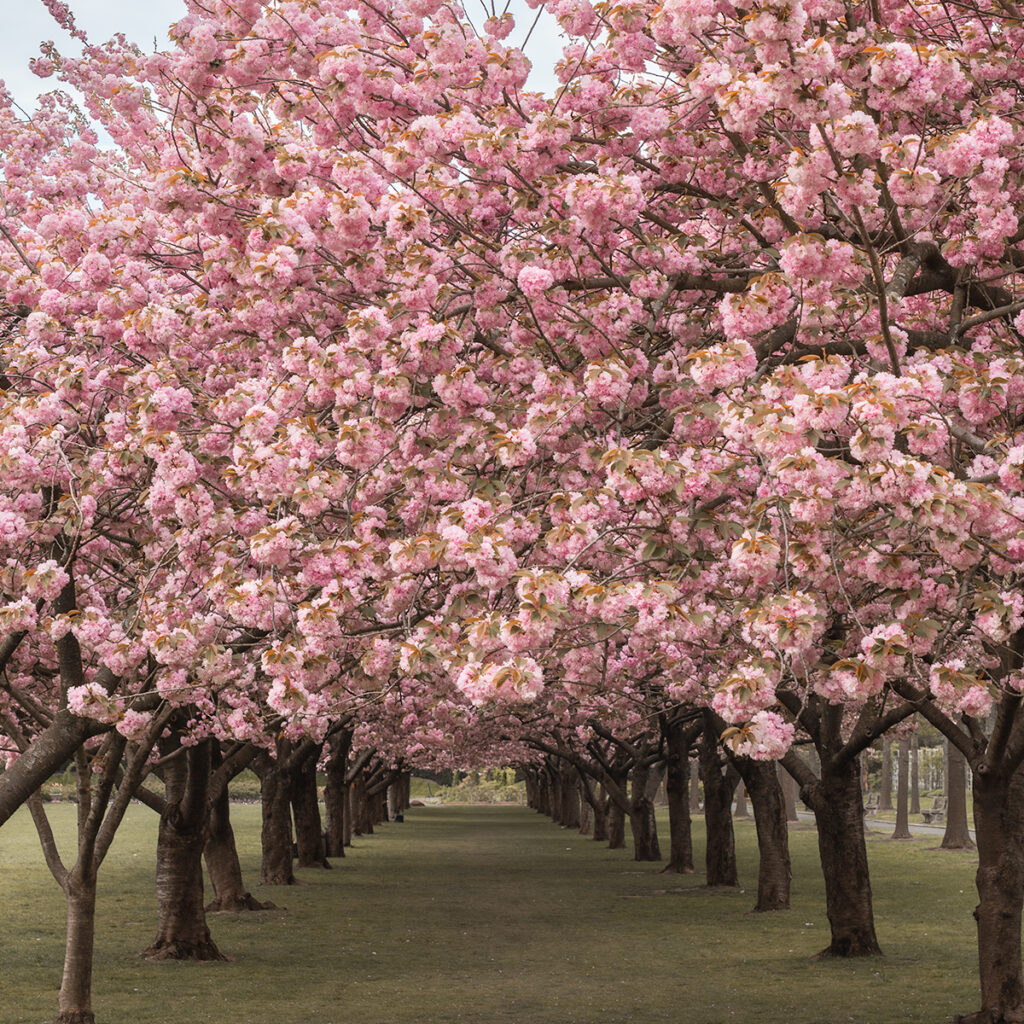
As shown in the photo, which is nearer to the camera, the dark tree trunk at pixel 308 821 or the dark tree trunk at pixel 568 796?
the dark tree trunk at pixel 308 821

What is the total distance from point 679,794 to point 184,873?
16511mm

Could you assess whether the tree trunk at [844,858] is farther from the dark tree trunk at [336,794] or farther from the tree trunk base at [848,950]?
the dark tree trunk at [336,794]

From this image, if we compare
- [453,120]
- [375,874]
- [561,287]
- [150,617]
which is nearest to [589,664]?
[561,287]

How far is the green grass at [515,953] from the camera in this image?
13367 mm

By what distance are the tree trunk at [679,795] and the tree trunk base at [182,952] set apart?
15161 millimetres

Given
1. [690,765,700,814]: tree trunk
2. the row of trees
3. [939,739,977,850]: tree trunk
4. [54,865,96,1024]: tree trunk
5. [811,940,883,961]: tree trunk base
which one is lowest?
[690,765,700,814]: tree trunk

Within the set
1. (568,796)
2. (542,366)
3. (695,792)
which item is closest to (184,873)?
(542,366)

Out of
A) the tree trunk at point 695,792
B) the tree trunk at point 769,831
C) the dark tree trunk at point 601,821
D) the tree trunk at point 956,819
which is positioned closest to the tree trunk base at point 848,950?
the tree trunk at point 769,831

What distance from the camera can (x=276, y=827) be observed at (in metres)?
28.0

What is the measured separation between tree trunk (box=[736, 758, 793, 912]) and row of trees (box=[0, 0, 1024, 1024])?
13.5 metres

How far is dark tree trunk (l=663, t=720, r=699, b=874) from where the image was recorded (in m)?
30.0

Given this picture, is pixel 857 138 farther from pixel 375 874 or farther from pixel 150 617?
pixel 375 874

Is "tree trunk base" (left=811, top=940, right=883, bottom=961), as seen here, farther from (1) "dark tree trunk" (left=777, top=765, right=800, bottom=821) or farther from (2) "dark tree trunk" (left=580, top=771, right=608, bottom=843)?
(1) "dark tree trunk" (left=777, top=765, right=800, bottom=821)

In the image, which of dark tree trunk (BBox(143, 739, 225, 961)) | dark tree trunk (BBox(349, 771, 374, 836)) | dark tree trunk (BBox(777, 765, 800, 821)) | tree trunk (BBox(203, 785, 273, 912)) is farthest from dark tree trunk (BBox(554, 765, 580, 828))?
dark tree trunk (BBox(143, 739, 225, 961))
